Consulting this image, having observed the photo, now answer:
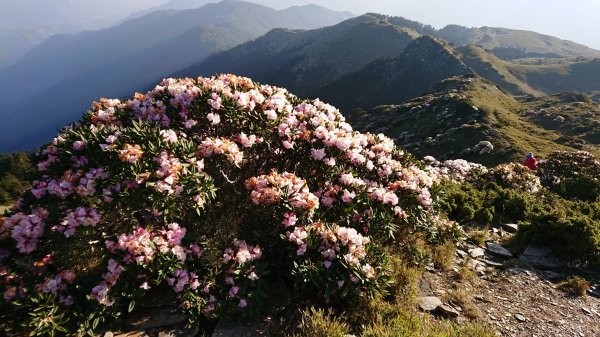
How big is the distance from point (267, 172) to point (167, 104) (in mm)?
2458

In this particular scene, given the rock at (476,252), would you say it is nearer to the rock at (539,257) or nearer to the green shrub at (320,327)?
the rock at (539,257)

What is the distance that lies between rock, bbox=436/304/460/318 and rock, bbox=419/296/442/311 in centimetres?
8

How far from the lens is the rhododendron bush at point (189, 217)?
5068mm

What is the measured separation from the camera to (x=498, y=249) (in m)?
9.64

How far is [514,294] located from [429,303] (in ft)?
7.57

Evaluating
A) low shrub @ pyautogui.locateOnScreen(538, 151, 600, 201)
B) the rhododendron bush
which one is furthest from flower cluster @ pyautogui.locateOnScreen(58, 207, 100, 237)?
low shrub @ pyautogui.locateOnScreen(538, 151, 600, 201)

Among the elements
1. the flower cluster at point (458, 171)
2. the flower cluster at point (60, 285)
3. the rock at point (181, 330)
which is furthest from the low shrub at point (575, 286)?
the flower cluster at point (60, 285)

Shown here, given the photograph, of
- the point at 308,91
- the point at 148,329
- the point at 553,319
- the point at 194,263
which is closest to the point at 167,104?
the point at 194,263

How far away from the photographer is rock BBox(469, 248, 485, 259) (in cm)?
916

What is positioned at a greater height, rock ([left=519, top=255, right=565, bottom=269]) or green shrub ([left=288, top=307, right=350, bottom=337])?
green shrub ([left=288, top=307, right=350, bottom=337])

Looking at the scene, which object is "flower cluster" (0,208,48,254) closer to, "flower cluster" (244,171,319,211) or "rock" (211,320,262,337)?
"rock" (211,320,262,337)

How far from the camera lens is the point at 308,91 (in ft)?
643

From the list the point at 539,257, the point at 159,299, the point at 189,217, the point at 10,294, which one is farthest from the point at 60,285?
the point at 539,257

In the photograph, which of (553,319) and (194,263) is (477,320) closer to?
(553,319)
